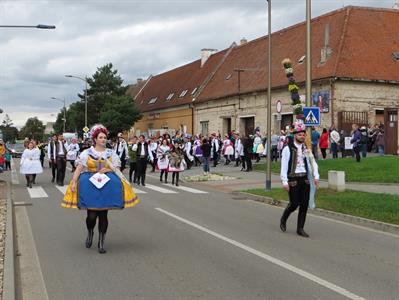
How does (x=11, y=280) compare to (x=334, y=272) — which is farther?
(x=334, y=272)

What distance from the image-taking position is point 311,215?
1312cm

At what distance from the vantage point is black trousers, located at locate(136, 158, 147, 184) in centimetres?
2033

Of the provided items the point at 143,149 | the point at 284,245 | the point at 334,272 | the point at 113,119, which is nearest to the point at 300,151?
the point at 284,245

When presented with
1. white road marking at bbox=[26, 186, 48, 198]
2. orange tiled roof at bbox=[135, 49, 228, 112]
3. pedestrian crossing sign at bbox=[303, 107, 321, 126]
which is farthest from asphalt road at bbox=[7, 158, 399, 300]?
orange tiled roof at bbox=[135, 49, 228, 112]

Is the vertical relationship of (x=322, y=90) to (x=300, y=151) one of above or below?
above

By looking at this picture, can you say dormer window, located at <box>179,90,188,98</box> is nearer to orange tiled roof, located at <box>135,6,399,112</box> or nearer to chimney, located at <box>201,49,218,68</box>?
orange tiled roof, located at <box>135,6,399,112</box>

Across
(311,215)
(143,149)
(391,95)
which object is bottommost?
(311,215)

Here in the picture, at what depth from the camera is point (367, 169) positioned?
835 inches

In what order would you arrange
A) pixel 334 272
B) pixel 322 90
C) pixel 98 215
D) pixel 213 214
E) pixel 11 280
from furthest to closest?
pixel 322 90 < pixel 213 214 < pixel 98 215 < pixel 334 272 < pixel 11 280

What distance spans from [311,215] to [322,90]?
21063mm

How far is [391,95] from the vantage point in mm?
33500

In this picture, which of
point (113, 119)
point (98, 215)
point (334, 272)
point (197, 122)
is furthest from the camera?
point (113, 119)

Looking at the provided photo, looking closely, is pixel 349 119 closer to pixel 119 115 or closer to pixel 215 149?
pixel 215 149

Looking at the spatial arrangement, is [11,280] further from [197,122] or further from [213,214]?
[197,122]
